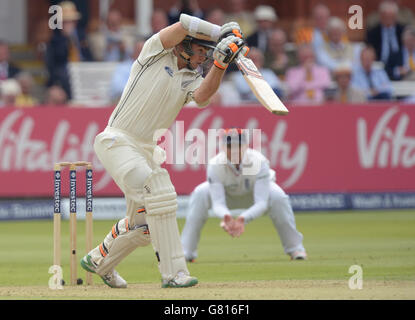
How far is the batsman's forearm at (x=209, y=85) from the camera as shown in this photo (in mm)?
6539

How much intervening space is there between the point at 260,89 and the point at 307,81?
7.84 metres

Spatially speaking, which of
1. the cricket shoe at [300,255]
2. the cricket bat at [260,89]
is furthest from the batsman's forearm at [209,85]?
the cricket shoe at [300,255]

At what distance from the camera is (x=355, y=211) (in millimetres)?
13570

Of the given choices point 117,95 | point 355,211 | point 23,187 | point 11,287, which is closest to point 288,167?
point 355,211

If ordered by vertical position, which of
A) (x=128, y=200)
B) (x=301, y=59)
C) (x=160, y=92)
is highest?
(x=301, y=59)

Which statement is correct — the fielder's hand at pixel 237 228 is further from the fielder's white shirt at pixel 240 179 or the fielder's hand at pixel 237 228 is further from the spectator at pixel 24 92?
the spectator at pixel 24 92

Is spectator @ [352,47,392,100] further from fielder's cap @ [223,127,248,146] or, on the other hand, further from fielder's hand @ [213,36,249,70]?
fielder's hand @ [213,36,249,70]

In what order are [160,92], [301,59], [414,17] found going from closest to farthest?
1. [160,92]
2. [301,59]
3. [414,17]

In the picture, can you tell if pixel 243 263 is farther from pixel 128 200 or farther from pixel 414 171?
pixel 414 171

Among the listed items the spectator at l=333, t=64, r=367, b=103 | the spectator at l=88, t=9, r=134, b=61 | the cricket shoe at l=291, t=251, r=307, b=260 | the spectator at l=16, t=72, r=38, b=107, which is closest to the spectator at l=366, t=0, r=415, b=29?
the spectator at l=333, t=64, r=367, b=103

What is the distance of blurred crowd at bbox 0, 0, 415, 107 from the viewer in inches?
547

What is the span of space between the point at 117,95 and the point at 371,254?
545cm

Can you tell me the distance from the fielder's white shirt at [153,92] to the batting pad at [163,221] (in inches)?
13.7

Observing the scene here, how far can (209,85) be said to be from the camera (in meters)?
6.59
